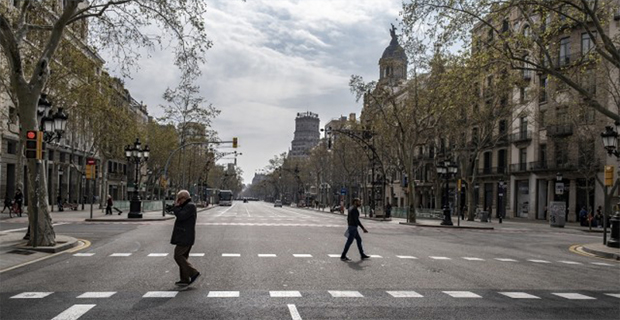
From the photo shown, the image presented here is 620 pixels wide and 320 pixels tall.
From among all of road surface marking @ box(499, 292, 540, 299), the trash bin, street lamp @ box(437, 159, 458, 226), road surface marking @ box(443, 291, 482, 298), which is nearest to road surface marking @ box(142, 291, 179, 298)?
road surface marking @ box(443, 291, 482, 298)

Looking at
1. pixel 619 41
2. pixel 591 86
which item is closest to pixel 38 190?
pixel 619 41

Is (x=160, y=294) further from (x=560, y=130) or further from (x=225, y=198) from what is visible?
(x=225, y=198)

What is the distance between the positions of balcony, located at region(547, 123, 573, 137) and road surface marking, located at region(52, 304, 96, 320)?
47.4 metres

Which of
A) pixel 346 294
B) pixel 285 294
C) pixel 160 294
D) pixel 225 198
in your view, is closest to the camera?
pixel 160 294

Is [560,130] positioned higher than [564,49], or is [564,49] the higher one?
[564,49]

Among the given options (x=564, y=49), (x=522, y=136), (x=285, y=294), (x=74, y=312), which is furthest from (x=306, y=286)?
(x=522, y=136)

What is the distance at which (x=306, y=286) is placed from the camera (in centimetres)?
988

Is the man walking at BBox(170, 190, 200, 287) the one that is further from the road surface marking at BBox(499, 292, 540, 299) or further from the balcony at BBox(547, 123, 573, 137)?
the balcony at BBox(547, 123, 573, 137)

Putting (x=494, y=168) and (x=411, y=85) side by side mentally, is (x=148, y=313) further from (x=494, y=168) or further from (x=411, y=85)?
(x=494, y=168)

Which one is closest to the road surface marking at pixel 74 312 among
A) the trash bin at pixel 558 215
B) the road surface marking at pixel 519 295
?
the road surface marking at pixel 519 295

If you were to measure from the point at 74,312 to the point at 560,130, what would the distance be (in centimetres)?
4970

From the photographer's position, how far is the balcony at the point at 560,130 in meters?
48.8

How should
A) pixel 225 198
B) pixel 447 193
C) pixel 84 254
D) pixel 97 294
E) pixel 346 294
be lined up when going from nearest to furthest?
pixel 97 294 < pixel 346 294 < pixel 84 254 < pixel 447 193 < pixel 225 198

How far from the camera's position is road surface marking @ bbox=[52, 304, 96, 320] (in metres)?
7.14
